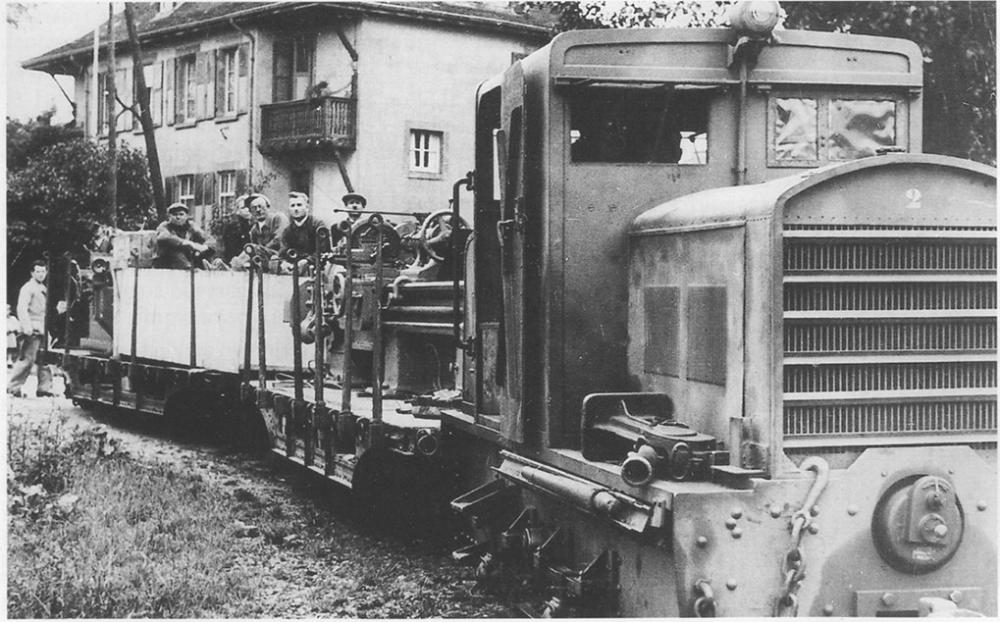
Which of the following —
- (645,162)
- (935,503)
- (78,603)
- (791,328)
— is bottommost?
(78,603)

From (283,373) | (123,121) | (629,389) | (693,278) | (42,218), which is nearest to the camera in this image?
(693,278)

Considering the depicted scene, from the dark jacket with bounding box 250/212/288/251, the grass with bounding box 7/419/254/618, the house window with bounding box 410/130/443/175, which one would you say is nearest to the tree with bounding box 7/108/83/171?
the dark jacket with bounding box 250/212/288/251

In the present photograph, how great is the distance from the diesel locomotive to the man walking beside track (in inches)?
296

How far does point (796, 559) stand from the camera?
4.53m

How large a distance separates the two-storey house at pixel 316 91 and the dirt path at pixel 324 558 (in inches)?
632

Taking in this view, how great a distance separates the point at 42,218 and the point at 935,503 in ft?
47.9

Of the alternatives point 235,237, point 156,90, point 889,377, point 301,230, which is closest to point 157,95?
point 156,90

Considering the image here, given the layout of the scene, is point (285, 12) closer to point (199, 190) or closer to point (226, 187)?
point (226, 187)

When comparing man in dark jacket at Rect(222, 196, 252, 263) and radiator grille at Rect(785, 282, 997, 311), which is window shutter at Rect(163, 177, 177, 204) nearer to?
man in dark jacket at Rect(222, 196, 252, 263)

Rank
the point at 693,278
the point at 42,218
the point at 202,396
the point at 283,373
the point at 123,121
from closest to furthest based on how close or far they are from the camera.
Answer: the point at 693,278, the point at 283,373, the point at 202,396, the point at 42,218, the point at 123,121

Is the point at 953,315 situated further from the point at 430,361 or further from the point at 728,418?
the point at 430,361

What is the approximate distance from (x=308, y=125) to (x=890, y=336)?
2330 centimetres

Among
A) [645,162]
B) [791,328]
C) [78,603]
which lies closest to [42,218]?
[78,603]

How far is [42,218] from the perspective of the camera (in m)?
16.6
